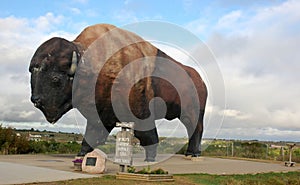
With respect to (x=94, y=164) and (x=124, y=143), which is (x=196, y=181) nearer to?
(x=124, y=143)

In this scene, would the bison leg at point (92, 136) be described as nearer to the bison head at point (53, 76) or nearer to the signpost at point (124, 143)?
the bison head at point (53, 76)

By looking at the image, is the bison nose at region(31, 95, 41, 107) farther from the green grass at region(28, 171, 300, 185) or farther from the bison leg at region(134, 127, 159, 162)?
the bison leg at region(134, 127, 159, 162)

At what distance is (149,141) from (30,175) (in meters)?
5.70

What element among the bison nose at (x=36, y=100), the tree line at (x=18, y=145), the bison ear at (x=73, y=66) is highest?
the bison ear at (x=73, y=66)

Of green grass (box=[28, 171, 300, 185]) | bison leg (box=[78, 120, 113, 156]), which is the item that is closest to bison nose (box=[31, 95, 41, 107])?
bison leg (box=[78, 120, 113, 156])

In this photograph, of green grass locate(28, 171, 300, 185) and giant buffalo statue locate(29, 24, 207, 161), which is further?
giant buffalo statue locate(29, 24, 207, 161)

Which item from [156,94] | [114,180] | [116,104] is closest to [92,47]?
[116,104]

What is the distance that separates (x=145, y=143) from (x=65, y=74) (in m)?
4.30

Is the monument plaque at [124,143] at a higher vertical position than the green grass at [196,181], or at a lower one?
higher

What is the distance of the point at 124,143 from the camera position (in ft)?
39.7

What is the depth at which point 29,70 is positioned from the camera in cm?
1271

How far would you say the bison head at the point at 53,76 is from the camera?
487 inches

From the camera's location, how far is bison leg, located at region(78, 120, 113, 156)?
48.5ft

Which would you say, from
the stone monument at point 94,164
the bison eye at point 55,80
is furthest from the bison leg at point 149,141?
the bison eye at point 55,80
